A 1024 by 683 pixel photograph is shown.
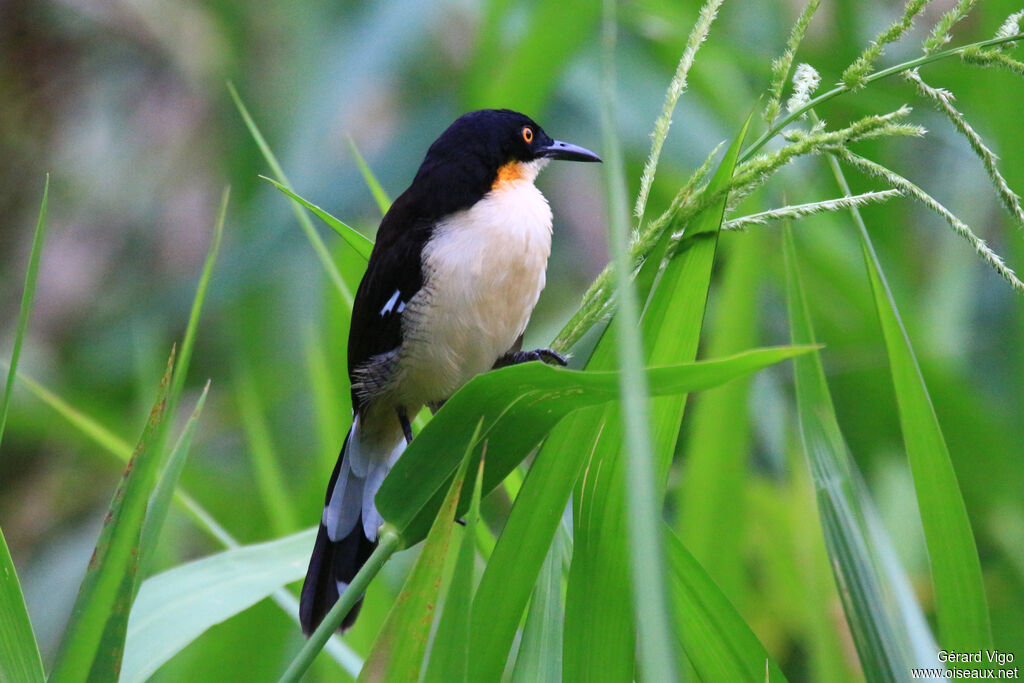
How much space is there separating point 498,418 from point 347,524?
32.5 inches

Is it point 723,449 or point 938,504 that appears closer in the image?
point 938,504

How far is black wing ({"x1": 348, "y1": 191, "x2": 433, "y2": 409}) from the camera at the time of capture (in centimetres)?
181

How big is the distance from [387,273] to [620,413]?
0.81 metres

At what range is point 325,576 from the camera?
171cm

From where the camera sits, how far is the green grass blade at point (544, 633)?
1.20 meters

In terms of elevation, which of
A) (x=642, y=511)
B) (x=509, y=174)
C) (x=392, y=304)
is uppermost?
(x=509, y=174)

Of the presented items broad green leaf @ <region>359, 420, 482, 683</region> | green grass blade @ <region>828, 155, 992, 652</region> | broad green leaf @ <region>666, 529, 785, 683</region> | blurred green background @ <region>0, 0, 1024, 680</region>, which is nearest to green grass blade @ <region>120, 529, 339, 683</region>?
blurred green background @ <region>0, 0, 1024, 680</region>

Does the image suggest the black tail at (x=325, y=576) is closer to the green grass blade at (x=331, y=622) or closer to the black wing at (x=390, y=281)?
the black wing at (x=390, y=281)

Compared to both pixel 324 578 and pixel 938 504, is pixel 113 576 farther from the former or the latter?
pixel 938 504

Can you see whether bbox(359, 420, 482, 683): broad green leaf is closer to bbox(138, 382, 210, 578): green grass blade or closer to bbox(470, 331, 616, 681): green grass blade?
bbox(470, 331, 616, 681): green grass blade

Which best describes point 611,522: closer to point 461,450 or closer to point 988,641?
point 461,450

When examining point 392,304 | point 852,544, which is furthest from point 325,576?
point 852,544

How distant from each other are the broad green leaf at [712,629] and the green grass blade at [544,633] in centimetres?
16

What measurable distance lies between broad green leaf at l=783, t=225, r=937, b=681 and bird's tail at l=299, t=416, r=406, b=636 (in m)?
0.69
